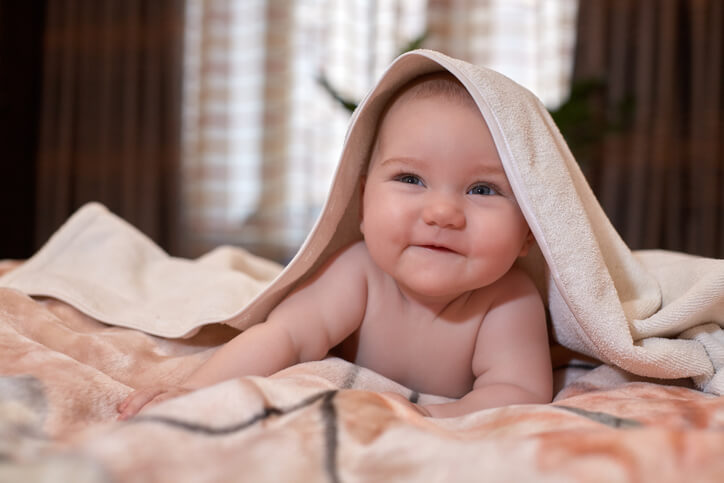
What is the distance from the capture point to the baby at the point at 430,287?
2.78 ft

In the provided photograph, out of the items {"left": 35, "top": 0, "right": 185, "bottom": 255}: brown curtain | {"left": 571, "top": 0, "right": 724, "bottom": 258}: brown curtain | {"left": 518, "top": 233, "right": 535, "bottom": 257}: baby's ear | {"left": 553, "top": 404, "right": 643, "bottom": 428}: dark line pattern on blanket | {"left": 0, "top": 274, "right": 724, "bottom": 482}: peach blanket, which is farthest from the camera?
Answer: {"left": 35, "top": 0, "right": 185, "bottom": 255}: brown curtain

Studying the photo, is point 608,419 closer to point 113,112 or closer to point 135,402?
point 135,402

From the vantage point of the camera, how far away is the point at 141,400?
69cm

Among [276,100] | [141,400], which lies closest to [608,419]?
[141,400]

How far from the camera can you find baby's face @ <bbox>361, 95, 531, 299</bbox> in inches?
33.3

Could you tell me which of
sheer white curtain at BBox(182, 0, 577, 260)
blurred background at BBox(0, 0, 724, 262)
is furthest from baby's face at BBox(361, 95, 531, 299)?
sheer white curtain at BBox(182, 0, 577, 260)

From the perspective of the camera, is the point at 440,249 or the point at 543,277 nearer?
the point at 440,249

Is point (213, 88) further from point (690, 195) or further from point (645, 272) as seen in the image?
point (645, 272)

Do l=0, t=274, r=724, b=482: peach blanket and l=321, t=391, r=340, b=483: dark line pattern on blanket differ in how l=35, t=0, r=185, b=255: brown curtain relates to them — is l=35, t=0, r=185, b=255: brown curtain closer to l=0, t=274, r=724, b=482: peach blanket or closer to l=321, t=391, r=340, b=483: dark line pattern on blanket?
l=0, t=274, r=724, b=482: peach blanket

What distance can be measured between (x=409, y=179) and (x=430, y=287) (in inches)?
6.1

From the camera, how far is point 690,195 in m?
2.99

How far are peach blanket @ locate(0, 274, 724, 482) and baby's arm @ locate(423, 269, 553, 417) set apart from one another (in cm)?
9

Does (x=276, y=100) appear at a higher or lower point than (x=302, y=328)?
higher

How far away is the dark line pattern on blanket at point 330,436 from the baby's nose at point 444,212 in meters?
0.30
